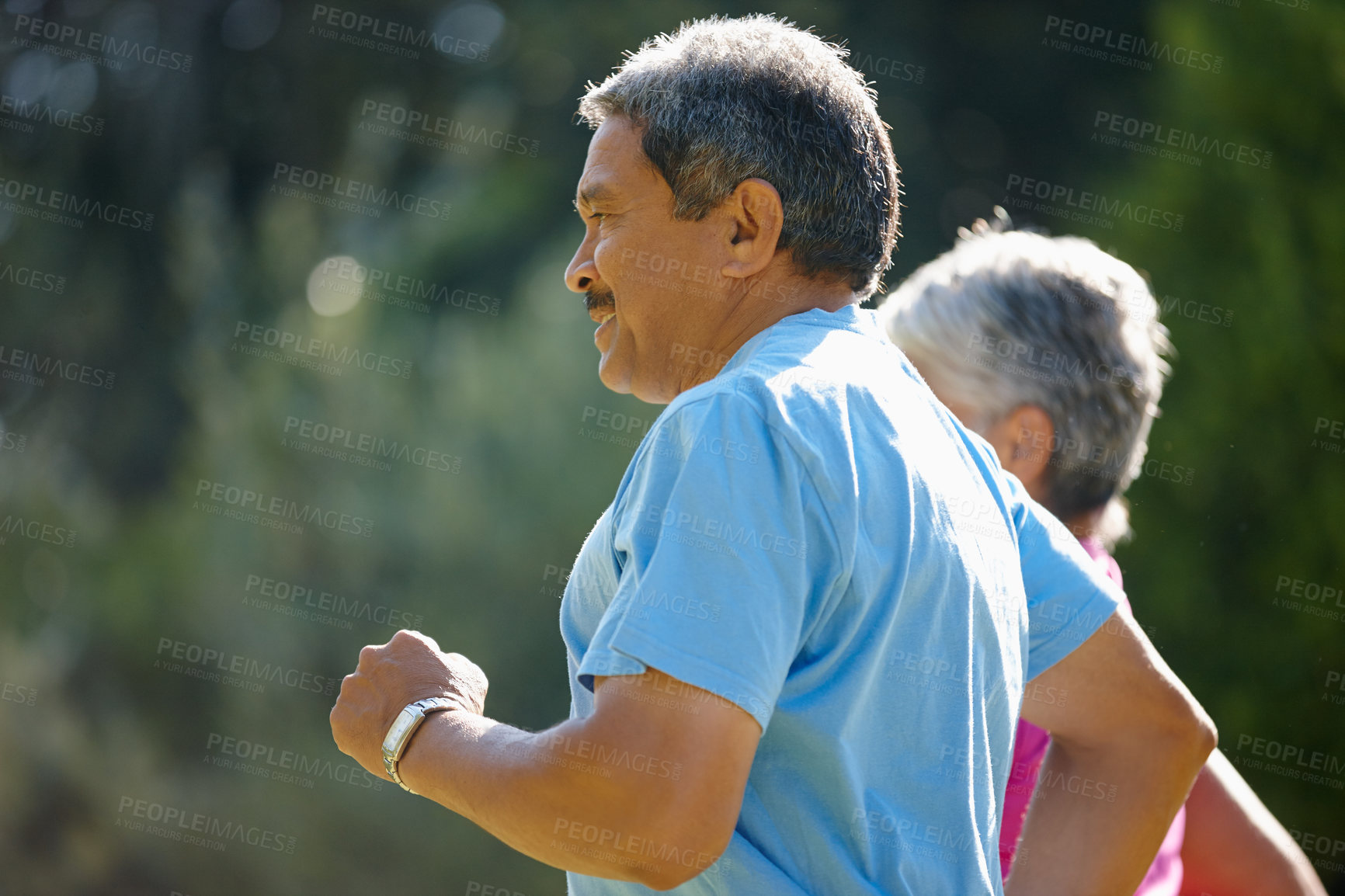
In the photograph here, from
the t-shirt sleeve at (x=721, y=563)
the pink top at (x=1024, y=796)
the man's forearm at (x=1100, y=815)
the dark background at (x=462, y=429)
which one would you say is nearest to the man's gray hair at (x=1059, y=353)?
the pink top at (x=1024, y=796)

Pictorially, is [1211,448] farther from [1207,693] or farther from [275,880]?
[275,880]

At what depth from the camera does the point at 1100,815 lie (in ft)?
5.57

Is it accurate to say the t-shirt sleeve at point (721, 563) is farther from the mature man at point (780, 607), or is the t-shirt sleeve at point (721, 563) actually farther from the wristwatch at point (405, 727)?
the wristwatch at point (405, 727)

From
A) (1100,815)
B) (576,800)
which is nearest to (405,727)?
(576,800)

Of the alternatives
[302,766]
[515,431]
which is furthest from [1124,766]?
[302,766]

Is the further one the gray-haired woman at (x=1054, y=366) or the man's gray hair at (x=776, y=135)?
the gray-haired woman at (x=1054, y=366)

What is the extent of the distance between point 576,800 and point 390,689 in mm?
365

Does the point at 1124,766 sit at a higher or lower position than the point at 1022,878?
higher

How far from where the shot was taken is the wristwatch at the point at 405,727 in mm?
1290

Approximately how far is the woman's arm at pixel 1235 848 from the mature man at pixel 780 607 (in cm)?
34

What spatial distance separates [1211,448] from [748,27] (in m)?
4.15

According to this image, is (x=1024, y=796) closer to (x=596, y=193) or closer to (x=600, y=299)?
(x=600, y=299)

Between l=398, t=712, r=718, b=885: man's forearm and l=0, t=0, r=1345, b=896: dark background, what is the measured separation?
4206 mm

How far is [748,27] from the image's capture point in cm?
157
